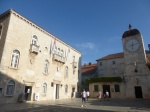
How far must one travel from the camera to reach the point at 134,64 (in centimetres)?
2806

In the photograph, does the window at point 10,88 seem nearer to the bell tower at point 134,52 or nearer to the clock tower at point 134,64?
the clock tower at point 134,64

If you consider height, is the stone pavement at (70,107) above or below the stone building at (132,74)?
below

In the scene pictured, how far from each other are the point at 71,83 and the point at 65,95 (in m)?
3.34

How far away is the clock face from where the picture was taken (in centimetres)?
2853

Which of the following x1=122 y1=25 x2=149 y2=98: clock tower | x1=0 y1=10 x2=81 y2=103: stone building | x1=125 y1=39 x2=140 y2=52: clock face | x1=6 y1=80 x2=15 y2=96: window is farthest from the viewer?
x1=125 y1=39 x2=140 y2=52: clock face

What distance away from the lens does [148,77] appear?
26422 millimetres

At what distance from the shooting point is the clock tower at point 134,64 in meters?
27.0

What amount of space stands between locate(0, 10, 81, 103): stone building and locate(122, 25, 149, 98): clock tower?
518 inches

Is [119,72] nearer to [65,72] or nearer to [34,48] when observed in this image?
[65,72]

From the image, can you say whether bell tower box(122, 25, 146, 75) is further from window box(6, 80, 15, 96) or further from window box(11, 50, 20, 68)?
window box(6, 80, 15, 96)

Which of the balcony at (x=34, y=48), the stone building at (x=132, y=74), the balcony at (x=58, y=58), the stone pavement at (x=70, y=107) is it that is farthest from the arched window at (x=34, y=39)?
the stone building at (x=132, y=74)

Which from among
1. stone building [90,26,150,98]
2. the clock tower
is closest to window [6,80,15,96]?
stone building [90,26,150,98]

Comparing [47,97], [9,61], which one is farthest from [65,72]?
[9,61]

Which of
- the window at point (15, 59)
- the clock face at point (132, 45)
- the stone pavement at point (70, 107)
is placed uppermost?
the clock face at point (132, 45)
